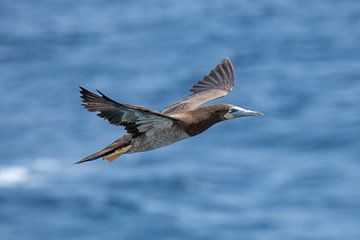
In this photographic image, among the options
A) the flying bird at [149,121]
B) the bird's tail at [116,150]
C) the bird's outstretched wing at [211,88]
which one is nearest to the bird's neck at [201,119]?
the flying bird at [149,121]

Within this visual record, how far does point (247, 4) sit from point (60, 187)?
41.9 ft

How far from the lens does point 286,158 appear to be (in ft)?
155

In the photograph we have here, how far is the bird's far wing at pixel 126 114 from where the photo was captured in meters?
17.9

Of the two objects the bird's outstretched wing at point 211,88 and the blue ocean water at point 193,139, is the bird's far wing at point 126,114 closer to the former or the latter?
the bird's outstretched wing at point 211,88

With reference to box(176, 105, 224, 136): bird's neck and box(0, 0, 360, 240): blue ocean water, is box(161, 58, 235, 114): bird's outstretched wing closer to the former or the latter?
box(176, 105, 224, 136): bird's neck

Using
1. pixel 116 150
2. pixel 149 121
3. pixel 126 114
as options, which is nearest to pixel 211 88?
pixel 116 150

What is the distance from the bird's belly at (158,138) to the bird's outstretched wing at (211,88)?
5.99ft

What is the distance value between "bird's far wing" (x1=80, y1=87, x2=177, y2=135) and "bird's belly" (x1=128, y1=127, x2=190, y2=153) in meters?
0.10

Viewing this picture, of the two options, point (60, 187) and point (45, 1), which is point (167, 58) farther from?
point (45, 1)

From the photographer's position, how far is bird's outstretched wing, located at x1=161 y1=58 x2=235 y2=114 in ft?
68.9

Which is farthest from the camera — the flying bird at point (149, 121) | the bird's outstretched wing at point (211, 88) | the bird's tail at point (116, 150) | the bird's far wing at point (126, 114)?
the bird's outstretched wing at point (211, 88)

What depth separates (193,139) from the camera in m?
48.8

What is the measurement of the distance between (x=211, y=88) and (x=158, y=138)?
10.5 feet

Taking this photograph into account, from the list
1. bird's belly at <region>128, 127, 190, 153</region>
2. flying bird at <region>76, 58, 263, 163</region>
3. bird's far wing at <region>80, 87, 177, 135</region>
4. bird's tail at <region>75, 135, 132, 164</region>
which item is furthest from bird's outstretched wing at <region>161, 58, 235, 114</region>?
bird's far wing at <region>80, 87, 177, 135</region>
